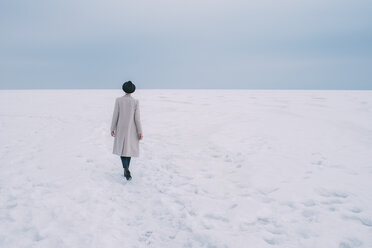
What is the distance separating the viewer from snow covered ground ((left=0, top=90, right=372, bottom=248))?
4004 mm

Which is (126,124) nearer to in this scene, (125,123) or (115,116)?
(125,123)

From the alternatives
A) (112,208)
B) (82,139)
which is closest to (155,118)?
(82,139)

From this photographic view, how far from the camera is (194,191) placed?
222 inches

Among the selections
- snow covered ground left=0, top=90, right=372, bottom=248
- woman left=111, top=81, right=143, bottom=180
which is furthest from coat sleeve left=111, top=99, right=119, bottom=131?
snow covered ground left=0, top=90, right=372, bottom=248

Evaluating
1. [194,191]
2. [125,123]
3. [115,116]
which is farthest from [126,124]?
[194,191]

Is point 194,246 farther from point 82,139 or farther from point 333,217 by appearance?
point 82,139

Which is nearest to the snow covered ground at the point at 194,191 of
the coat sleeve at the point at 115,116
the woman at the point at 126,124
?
the woman at the point at 126,124

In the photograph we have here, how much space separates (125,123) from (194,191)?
6.82 feet

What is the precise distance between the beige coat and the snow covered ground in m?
0.76

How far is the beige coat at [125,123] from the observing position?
5.89 metres

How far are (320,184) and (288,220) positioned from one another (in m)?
1.57

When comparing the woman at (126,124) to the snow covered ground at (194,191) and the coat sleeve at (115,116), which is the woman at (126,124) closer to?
the coat sleeve at (115,116)

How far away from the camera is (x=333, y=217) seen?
4297 mm

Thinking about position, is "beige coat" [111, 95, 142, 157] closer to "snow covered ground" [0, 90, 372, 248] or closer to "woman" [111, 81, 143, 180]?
"woman" [111, 81, 143, 180]
